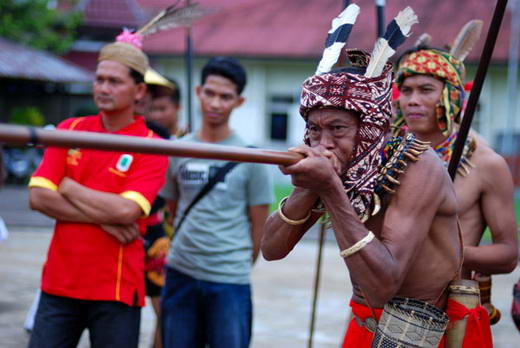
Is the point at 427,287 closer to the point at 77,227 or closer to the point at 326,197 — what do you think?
the point at 326,197

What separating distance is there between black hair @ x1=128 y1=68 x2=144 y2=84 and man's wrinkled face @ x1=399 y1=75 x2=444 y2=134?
141cm

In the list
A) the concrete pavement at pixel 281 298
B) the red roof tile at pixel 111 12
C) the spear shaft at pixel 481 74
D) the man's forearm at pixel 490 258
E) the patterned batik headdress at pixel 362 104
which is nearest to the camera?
the patterned batik headdress at pixel 362 104

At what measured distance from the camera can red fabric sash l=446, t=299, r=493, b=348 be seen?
295cm

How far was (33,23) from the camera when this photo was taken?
76.7ft

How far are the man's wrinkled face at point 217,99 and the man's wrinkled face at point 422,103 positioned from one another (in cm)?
122

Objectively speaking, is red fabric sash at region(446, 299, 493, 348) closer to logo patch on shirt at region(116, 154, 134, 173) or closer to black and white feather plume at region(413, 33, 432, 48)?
black and white feather plume at region(413, 33, 432, 48)

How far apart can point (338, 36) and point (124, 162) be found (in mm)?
1498

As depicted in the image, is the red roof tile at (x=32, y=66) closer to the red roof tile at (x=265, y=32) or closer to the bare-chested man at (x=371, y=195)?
the red roof tile at (x=265, y=32)

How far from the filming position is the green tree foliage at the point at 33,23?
22906 millimetres

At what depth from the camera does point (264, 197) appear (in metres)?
4.61

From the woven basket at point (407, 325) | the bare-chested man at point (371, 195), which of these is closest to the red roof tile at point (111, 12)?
the bare-chested man at point (371, 195)

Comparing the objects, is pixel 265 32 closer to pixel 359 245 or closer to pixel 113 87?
pixel 113 87

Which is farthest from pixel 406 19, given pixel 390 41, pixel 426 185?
pixel 426 185

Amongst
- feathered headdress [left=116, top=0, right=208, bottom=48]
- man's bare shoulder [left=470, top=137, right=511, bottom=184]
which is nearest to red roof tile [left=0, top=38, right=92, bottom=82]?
feathered headdress [left=116, top=0, right=208, bottom=48]
